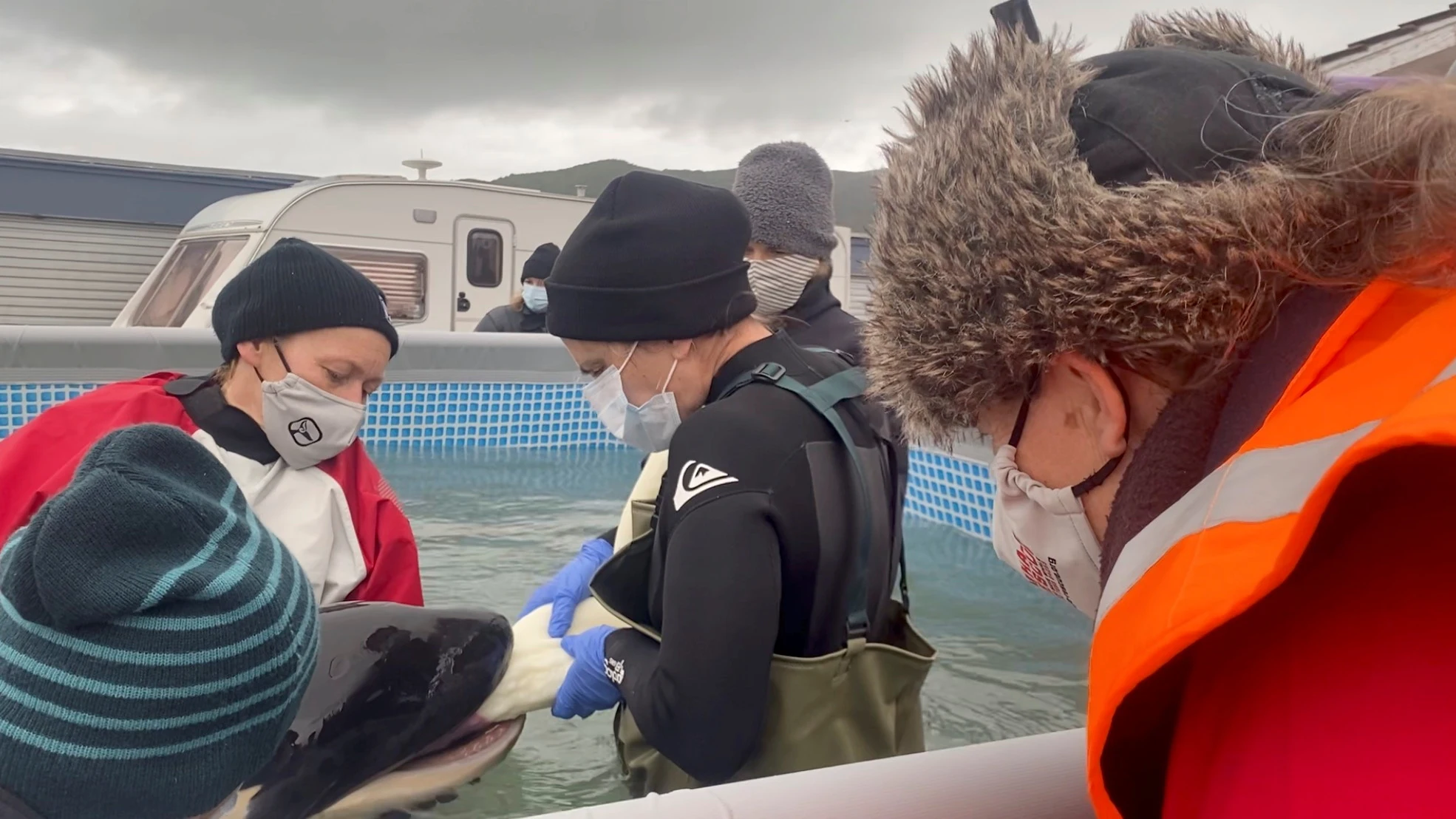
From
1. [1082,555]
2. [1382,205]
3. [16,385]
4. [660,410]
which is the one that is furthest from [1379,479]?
[16,385]

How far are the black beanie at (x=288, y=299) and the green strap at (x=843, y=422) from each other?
138 centimetres

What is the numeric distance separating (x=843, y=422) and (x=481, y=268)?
893 centimetres

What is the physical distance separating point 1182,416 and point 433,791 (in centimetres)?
164

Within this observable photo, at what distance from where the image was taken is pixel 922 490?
727 centimetres

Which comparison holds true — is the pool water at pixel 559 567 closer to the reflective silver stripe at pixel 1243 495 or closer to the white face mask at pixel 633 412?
the white face mask at pixel 633 412

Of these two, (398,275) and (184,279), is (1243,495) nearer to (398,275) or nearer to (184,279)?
(398,275)

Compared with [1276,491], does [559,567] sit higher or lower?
lower

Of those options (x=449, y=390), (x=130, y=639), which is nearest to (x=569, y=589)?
(x=130, y=639)

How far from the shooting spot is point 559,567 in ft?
17.6

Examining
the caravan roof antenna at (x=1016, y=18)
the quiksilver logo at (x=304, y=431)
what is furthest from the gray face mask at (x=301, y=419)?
the caravan roof antenna at (x=1016, y=18)

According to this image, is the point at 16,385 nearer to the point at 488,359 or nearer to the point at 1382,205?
the point at 488,359

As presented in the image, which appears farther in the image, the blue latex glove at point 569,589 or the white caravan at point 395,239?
the white caravan at point 395,239

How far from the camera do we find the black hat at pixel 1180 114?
3.21 ft

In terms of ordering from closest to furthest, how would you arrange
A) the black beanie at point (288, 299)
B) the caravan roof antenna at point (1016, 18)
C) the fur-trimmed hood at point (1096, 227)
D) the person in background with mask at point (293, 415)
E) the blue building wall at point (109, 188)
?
the fur-trimmed hood at point (1096, 227)
the caravan roof antenna at point (1016, 18)
the person in background with mask at point (293, 415)
the black beanie at point (288, 299)
the blue building wall at point (109, 188)
